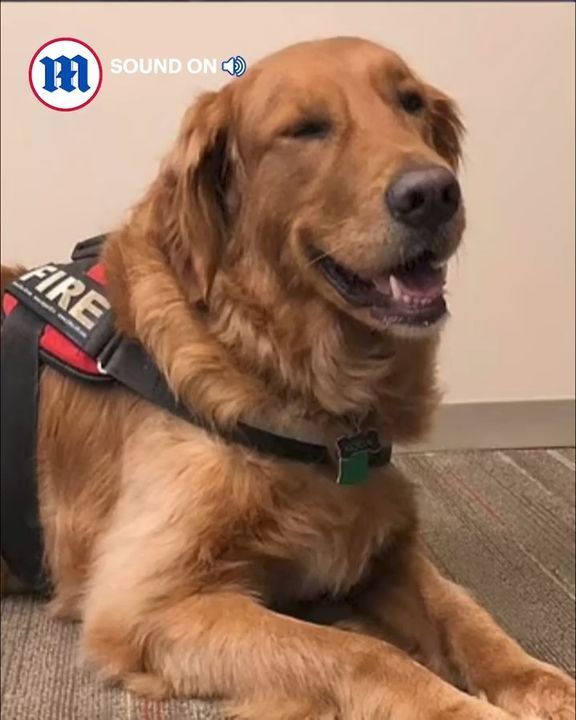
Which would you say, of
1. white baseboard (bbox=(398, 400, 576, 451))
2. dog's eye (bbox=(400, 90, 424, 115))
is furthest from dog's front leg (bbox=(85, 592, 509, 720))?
white baseboard (bbox=(398, 400, 576, 451))

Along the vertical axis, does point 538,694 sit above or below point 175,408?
below

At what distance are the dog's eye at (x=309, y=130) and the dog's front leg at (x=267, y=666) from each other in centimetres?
55

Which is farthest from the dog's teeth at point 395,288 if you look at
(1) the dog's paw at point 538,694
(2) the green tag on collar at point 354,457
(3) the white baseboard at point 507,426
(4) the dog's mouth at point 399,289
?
(3) the white baseboard at point 507,426

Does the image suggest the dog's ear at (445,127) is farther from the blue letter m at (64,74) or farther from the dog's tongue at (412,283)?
the blue letter m at (64,74)

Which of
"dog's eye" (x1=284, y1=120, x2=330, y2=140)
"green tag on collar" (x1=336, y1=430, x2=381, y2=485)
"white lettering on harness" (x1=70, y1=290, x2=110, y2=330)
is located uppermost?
"dog's eye" (x1=284, y1=120, x2=330, y2=140)

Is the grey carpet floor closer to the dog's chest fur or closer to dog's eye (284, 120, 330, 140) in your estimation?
the dog's chest fur

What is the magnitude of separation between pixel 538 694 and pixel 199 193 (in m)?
0.71

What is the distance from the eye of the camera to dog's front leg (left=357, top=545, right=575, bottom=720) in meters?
1.23

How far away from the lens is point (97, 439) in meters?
1.50

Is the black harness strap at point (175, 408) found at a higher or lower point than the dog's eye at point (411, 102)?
lower

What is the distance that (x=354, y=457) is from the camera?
1.39 metres

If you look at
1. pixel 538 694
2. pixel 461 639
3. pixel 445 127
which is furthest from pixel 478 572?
pixel 445 127

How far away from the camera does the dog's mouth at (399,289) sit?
1294 millimetres

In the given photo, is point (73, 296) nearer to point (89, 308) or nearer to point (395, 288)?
point (89, 308)
